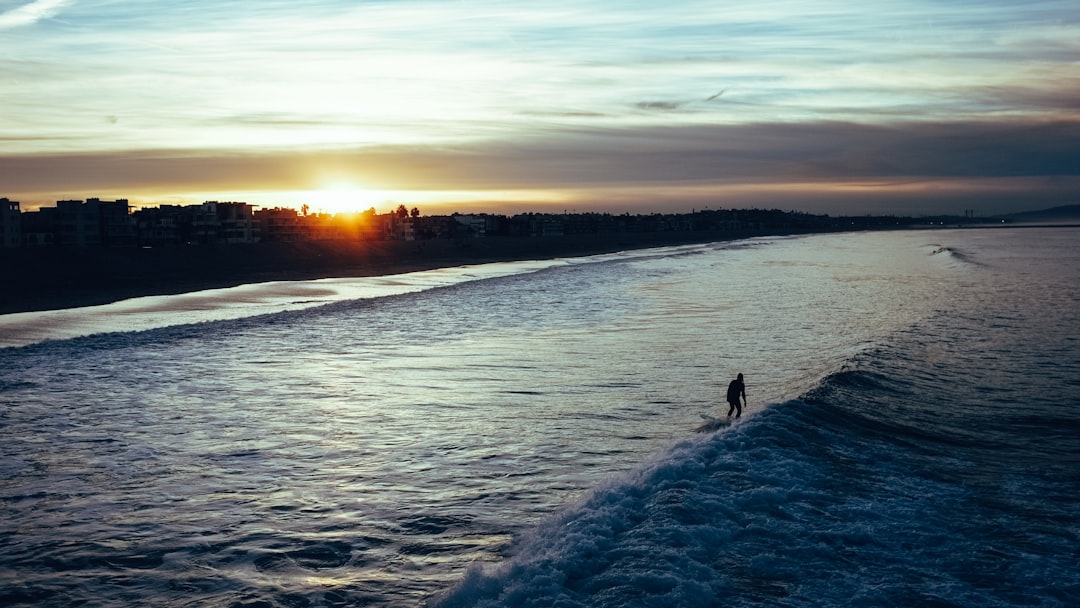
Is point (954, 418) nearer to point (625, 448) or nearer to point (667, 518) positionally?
point (625, 448)

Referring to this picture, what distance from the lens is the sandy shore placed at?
5298cm

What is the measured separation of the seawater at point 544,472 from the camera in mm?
9242

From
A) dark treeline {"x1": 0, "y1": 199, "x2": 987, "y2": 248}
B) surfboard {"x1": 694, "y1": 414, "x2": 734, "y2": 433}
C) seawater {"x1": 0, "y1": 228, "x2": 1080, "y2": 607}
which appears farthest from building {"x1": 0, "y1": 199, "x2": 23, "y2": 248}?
surfboard {"x1": 694, "y1": 414, "x2": 734, "y2": 433}

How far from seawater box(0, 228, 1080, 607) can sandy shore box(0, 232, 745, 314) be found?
89.4 ft

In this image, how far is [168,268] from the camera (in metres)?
78.4

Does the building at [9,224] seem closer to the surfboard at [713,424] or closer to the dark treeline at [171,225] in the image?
the dark treeline at [171,225]

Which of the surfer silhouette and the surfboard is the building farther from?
the surfer silhouette

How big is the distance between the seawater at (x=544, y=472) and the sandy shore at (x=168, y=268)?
89.4 feet

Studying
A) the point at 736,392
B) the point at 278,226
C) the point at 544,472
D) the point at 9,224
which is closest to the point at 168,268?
the point at 9,224

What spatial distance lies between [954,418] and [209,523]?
47.1 ft

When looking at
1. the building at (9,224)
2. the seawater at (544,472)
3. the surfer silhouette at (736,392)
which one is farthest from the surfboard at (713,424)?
the building at (9,224)

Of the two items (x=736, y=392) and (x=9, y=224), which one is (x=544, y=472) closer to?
(x=736, y=392)

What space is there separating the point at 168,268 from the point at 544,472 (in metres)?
74.8

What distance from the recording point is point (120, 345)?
2895 centimetres
